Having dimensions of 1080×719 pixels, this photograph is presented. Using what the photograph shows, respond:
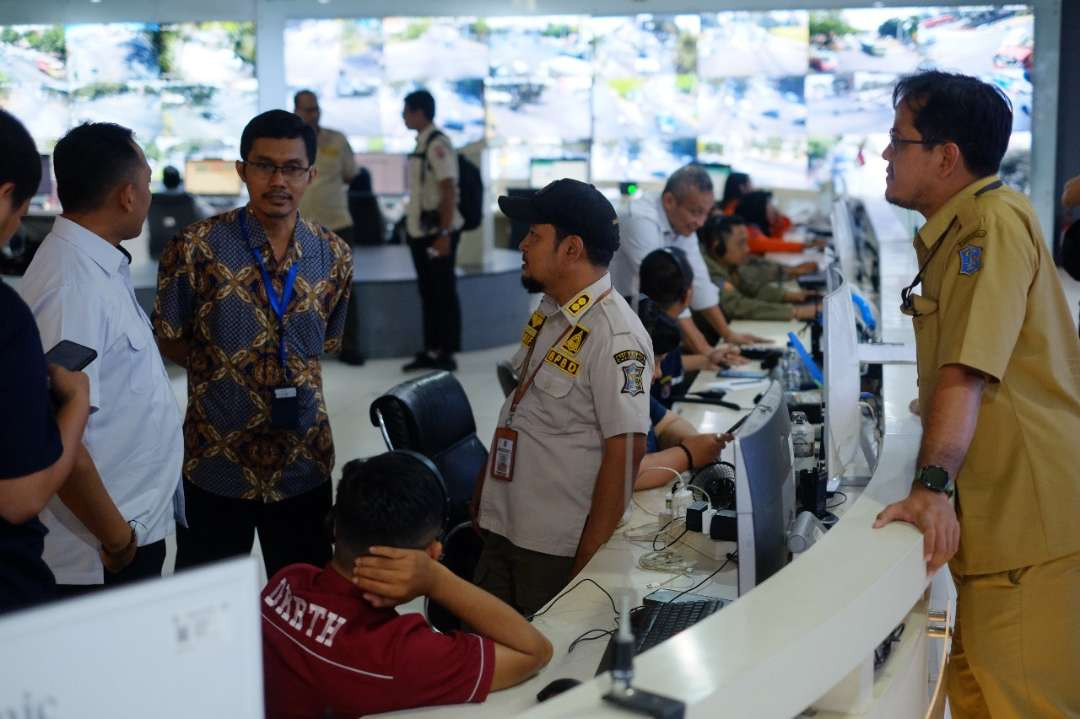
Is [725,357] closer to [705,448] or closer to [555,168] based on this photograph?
[705,448]

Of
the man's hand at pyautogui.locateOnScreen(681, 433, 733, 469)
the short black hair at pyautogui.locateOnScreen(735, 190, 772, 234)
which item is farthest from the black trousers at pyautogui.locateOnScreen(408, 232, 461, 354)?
the man's hand at pyautogui.locateOnScreen(681, 433, 733, 469)

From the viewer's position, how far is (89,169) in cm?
219

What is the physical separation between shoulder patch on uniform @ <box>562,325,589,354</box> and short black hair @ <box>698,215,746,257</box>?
4172 mm

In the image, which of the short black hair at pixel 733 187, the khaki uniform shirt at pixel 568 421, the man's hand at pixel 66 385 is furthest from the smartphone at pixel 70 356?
the short black hair at pixel 733 187

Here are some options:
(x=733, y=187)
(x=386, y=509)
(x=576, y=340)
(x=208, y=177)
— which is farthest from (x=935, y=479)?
(x=208, y=177)

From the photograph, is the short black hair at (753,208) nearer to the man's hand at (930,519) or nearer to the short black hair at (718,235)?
the short black hair at (718,235)

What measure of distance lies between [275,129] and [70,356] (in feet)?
3.75

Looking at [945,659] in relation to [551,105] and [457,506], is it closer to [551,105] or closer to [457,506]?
[457,506]

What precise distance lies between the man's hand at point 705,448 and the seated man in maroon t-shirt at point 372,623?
1423 mm

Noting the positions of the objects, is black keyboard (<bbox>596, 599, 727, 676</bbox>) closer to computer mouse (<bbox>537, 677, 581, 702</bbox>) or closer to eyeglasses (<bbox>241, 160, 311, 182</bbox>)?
computer mouse (<bbox>537, 677, 581, 702</bbox>)

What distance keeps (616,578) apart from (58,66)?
37.2 feet

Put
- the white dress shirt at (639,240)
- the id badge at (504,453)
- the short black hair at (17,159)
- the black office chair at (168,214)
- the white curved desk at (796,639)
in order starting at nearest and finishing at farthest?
1. the white curved desk at (796,639)
2. the short black hair at (17,159)
3. the id badge at (504,453)
4. the white dress shirt at (639,240)
5. the black office chair at (168,214)

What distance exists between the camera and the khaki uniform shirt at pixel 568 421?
250 centimetres

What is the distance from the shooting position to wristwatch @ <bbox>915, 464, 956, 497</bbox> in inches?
68.7
